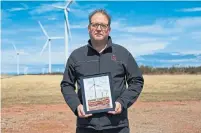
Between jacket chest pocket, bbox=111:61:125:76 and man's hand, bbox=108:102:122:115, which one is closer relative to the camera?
man's hand, bbox=108:102:122:115

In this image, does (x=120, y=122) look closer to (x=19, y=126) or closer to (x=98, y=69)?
(x=98, y=69)

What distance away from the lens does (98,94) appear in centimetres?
418

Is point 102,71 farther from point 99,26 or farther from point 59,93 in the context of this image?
point 59,93

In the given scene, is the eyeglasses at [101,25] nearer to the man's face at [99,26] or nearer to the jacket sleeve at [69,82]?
the man's face at [99,26]

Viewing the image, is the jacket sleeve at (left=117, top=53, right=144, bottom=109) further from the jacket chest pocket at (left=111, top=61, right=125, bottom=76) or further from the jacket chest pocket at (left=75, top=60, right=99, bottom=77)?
the jacket chest pocket at (left=75, top=60, right=99, bottom=77)

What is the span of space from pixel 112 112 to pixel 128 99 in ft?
0.69

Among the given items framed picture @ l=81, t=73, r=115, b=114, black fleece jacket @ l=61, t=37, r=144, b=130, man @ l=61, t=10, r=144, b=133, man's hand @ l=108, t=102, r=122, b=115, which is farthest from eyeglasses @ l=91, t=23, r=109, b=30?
man's hand @ l=108, t=102, r=122, b=115

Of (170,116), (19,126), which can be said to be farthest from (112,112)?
(170,116)

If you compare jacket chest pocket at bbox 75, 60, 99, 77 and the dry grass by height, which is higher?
jacket chest pocket at bbox 75, 60, 99, 77

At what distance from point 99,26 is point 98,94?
24.2 inches

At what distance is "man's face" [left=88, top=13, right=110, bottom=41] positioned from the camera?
4.27m

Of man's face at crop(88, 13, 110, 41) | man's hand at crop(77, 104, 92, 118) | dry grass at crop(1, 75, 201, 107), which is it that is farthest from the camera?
dry grass at crop(1, 75, 201, 107)

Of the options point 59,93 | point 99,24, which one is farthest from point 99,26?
point 59,93

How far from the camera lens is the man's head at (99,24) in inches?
168
